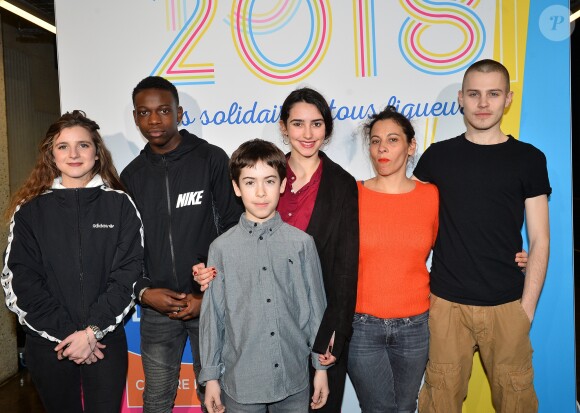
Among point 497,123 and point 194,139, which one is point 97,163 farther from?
point 497,123

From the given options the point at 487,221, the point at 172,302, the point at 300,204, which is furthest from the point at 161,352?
the point at 487,221

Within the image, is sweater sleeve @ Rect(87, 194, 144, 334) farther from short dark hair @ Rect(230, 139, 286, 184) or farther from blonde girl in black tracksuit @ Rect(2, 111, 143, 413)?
short dark hair @ Rect(230, 139, 286, 184)

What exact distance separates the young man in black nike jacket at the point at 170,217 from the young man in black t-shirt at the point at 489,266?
0.98 meters

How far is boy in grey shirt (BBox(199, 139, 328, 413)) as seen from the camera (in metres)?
1.80

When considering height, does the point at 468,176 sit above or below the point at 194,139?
below

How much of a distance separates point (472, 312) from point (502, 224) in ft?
1.31

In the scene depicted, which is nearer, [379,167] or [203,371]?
[203,371]

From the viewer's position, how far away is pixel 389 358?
210 centimetres

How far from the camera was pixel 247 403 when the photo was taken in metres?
1.80

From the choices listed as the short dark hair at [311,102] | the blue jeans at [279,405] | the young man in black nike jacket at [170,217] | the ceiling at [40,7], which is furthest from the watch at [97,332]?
the ceiling at [40,7]

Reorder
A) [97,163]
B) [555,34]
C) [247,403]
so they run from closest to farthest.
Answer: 1. [247,403]
2. [97,163]
3. [555,34]

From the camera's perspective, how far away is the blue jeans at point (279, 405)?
182cm

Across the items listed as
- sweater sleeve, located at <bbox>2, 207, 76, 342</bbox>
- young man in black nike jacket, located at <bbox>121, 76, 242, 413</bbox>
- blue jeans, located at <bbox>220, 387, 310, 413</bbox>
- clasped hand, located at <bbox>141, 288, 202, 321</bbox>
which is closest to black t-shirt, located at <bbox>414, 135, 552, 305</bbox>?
blue jeans, located at <bbox>220, 387, 310, 413</bbox>

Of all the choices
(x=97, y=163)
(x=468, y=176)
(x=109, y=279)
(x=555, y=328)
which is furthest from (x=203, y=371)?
(x=555, y=328)
